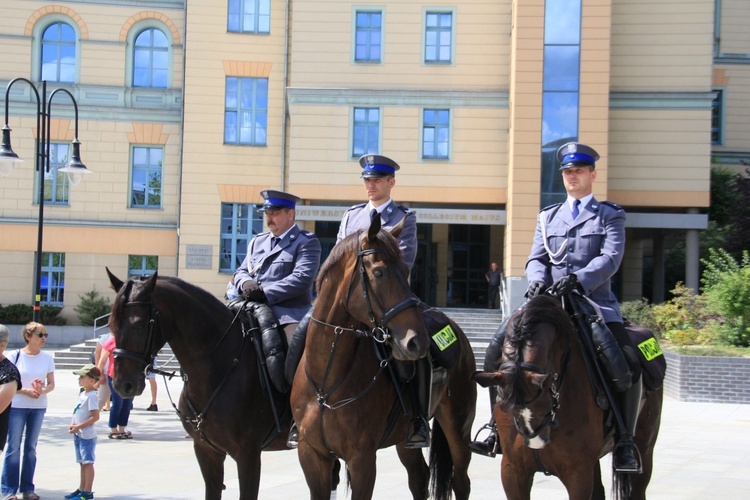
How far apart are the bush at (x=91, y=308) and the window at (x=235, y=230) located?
192 inches

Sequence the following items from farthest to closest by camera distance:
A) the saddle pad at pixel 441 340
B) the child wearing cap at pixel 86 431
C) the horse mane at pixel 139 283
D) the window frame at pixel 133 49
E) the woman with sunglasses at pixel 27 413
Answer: the window frame at pixel 133 49 → the woman with sunglasses at pixel 27 413 → the child wearing cap at pixel 86 431 → the saddle pad at pixel 441 340 → the horse mane at pixel 139 283

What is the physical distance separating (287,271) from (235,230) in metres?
25.9

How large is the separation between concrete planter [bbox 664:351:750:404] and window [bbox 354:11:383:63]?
18.0 meters

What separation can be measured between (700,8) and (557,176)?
30.7ft

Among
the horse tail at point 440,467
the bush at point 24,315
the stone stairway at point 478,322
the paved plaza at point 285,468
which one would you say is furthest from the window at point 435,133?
the horse tail at point 440,467

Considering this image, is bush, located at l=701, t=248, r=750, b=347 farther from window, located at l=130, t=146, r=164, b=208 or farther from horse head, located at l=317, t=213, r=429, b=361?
window, located at l=130, t=146, r=164, b=208

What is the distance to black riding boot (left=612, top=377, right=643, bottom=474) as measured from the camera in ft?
19.6

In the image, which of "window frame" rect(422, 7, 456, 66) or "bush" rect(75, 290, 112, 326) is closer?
"window frame" rect(422, 7, 456, 66)

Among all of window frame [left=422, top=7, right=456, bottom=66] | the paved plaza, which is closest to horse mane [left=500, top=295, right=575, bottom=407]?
the paved plaza

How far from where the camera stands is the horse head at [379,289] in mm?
Answer: 5223

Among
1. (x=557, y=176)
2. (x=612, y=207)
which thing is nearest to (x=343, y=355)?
(x=612, y=207)

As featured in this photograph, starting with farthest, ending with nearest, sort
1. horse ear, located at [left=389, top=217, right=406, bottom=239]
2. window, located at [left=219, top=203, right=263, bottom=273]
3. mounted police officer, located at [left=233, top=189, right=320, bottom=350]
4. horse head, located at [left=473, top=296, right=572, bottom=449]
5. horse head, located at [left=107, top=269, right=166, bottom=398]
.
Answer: window, located at [left=219, top=203, right=263, bottom=273]
mounted police officer, located at [left=233, top=189, right=320, bottom=350]
horse head, located at [left=107, top=269, right=166, bottom=398]
horse ear, located at [left=389, top=217, right=406, bottom=239]
horse head, located at [left=473, top=296, right=572, bottom=449]

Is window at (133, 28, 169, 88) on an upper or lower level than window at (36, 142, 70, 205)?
upper

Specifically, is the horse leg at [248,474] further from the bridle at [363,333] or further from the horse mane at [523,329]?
the horse mane at [523,329]
